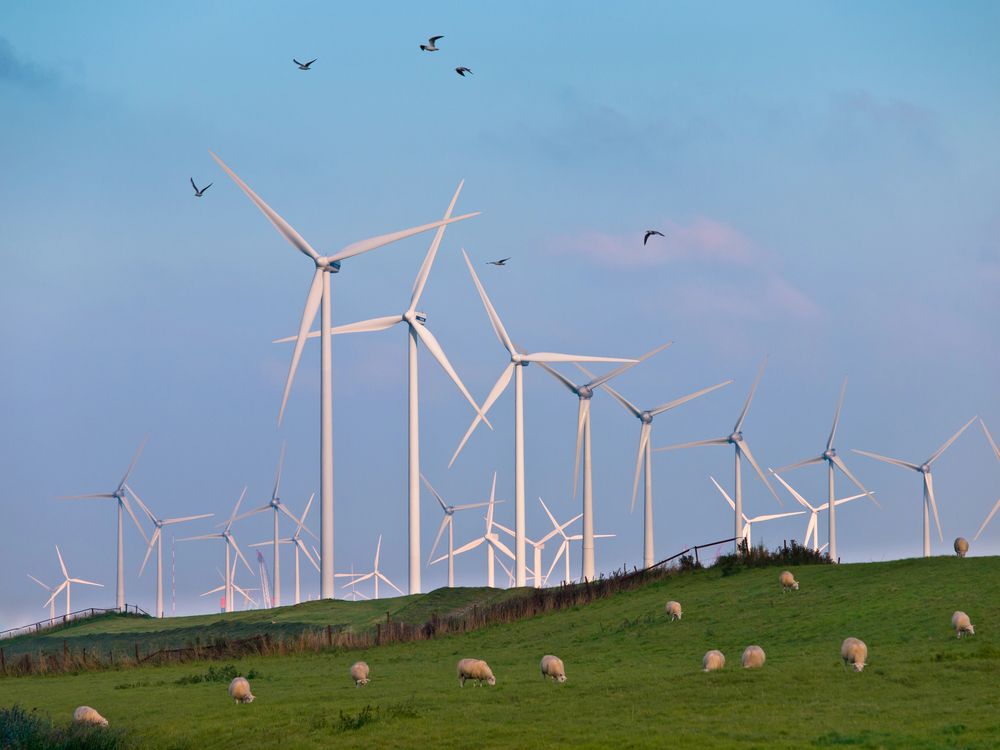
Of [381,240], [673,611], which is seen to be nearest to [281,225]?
[381,240]

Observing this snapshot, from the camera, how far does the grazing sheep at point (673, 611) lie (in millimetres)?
63969

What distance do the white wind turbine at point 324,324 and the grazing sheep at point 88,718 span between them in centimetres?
4730

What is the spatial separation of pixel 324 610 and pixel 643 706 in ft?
201

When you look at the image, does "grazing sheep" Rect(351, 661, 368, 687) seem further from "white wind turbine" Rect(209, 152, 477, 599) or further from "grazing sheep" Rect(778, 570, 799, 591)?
"white wind turbine" Rect(209, 152, 477, 599)

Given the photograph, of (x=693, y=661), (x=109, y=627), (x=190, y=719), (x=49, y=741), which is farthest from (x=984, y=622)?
(x=109, y=627)

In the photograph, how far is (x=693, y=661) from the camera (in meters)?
51.8

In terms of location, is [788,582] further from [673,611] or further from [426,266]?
[426,266]

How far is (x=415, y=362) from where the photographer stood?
103 m

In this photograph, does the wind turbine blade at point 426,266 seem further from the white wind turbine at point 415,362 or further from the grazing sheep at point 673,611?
the grazing sheep at point 673,611

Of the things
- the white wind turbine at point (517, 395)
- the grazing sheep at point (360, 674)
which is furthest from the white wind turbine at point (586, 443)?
the grazing sheep at point (360, 674)

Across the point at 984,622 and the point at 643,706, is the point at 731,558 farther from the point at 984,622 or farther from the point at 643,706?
the point at 643,706

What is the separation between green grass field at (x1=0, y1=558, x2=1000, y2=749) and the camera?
115ft

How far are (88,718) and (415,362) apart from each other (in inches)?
2390

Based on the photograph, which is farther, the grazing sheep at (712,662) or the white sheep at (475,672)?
the white sheep at (475,672)
